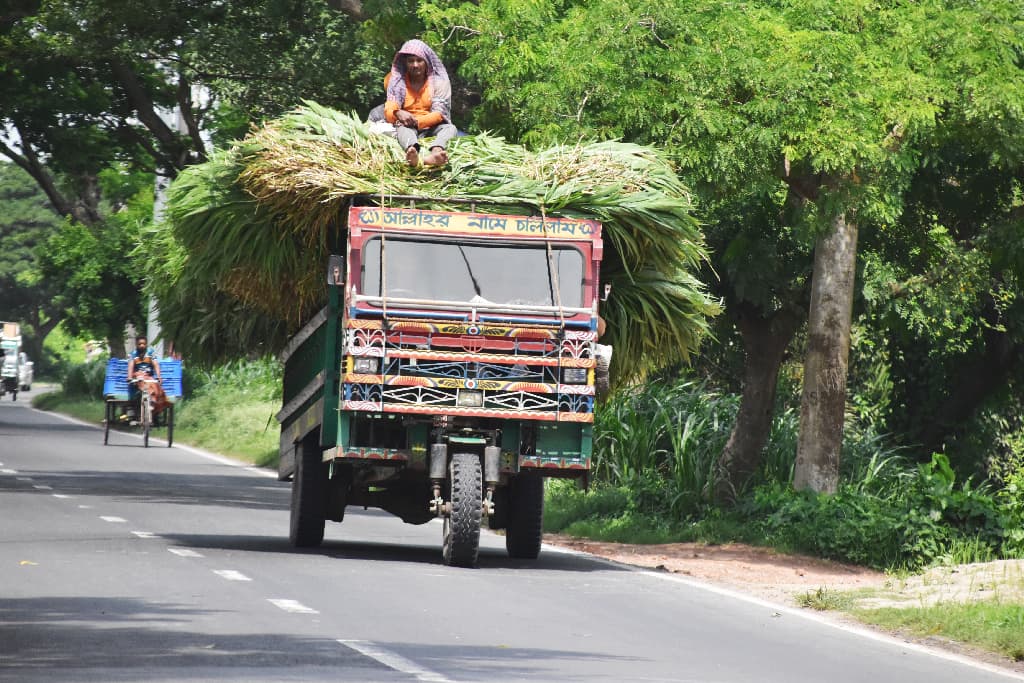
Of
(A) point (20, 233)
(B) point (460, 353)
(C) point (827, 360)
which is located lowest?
(B) point (460, 353)

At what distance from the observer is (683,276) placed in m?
16.0

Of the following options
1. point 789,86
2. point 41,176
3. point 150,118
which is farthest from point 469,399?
point 41,176

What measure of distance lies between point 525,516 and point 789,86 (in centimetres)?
444

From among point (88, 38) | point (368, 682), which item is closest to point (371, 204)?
point (368, 682)

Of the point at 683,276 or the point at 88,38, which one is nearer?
the point at 683,276

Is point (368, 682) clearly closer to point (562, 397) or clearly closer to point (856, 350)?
point (562, 397)

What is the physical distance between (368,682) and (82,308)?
3693cm

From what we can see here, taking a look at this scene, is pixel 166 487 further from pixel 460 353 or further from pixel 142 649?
pixel 142 649

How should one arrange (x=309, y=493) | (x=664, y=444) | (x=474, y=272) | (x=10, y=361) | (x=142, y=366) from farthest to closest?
(x=10, y=361) → (x=142, y=366) → (x=664, y=444) → (x=309, y=493) → (x=474, y=272)

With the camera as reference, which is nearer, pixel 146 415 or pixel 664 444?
pixel 664 444

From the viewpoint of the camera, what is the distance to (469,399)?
14.5 meters

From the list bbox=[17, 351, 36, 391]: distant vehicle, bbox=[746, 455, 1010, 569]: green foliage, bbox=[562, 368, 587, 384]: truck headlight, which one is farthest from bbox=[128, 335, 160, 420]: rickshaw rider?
bbox=[17, 351, 36, 391]: distant vehicle

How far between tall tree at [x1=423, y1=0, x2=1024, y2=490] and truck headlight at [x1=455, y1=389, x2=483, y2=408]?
3630mm

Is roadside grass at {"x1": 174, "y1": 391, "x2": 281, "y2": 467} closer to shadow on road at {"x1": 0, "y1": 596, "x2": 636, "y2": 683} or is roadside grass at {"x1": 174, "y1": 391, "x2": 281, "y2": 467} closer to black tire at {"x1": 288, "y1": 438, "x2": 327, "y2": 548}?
black tire at {"x1": 288, "y1": 438, "x2": 327, "y2": 548}
